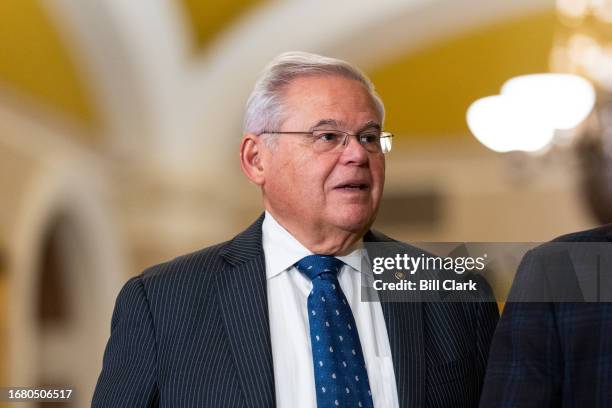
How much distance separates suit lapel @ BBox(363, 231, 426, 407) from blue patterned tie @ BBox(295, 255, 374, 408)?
0.06 meters

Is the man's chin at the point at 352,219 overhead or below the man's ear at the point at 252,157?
below

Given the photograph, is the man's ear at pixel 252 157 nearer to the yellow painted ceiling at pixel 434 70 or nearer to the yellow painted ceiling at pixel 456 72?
the yellow painted ceiling at pixel 434 70

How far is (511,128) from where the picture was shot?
21.1 feet

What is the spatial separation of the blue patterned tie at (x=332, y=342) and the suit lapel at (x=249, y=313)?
0.26 ft

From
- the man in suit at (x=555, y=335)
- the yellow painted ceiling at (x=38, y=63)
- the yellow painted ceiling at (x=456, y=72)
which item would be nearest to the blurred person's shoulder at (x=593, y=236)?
the man in suit at (x=555, y=335)

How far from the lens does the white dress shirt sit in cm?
196

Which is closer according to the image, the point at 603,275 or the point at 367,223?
the point at 603,275

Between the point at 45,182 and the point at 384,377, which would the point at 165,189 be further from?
the point at 384,377

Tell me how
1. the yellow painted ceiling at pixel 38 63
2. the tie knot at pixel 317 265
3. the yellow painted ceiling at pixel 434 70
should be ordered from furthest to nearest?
1. the yellow painted ceiling at pixel 434 70
2. the yellow painted ceiling at pixel 38 63
3. the tie knot at pixel 317 265

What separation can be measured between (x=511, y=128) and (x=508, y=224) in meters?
2.89

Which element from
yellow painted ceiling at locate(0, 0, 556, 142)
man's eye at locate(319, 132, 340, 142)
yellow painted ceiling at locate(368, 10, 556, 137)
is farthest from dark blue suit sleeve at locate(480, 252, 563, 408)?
yellow painted ceiling at locate(368, 10, 556, 137)

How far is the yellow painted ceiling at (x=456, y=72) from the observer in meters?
8.62

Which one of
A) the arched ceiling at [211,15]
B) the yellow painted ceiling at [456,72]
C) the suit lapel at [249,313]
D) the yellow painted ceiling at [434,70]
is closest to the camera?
the suit lapel at [249,313]

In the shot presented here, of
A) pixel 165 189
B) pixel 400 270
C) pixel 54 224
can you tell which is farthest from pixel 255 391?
pixel 165 189
